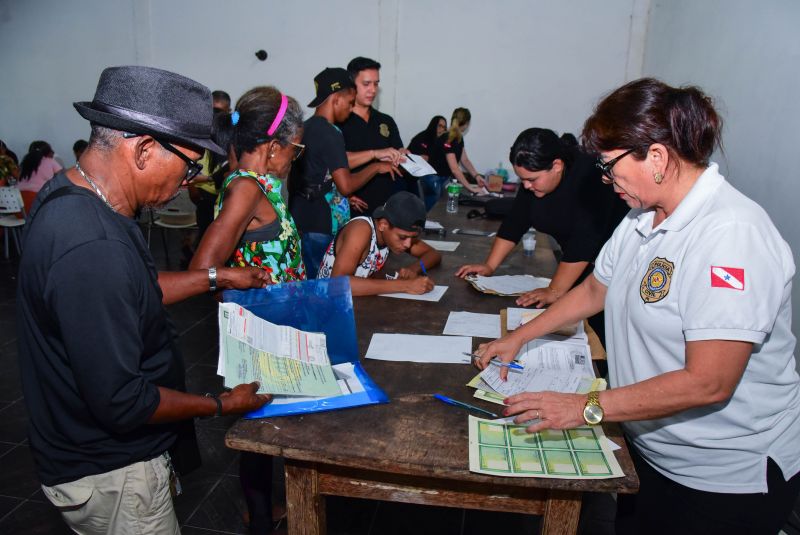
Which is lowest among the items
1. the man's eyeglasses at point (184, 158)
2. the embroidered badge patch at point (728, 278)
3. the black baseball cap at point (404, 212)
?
the black baseball cap at point (404, 212)

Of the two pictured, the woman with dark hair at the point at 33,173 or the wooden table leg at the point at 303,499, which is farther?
the woman with dark hair at the point at 33,173

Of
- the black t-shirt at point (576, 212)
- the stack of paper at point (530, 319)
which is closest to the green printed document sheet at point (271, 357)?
the stack of paper at point (530, 319)

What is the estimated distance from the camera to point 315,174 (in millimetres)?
3127

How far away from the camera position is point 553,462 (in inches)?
47.1

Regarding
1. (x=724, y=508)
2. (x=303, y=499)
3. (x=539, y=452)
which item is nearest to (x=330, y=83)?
(x=303, y=499)

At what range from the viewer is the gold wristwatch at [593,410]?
113cm

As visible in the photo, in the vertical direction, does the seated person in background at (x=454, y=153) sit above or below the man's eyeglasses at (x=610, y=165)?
below

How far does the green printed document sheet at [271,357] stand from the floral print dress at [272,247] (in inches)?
18.5

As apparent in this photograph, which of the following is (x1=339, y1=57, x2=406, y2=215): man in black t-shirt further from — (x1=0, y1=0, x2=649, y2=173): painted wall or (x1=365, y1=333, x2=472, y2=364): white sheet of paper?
(x1=0, y1=0, x2=649, y2=173): painted wall

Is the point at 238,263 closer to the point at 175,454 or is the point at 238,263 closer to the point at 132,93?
the point at 175,454

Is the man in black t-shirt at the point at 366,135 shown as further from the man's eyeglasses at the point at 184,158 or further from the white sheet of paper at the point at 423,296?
the man's eyeglasses at the point at 184,158

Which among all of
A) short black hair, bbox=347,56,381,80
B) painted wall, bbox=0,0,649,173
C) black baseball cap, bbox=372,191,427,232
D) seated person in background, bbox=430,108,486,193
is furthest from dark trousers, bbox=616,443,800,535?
painted wall, bbox=0,0,649,173

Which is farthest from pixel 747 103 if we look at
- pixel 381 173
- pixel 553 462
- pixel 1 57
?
pixel 1 57

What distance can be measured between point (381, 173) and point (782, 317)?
2651mm
